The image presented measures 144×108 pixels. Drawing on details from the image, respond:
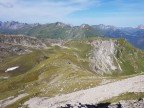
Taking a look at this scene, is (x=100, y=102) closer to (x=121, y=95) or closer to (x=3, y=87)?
(x=121, y=95)

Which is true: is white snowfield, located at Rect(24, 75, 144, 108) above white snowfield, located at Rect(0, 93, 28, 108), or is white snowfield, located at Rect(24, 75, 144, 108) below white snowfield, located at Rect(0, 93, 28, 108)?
above

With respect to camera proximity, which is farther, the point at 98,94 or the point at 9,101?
the point at 9,101

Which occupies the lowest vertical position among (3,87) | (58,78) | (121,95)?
(3,87)

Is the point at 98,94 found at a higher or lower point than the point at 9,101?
higher

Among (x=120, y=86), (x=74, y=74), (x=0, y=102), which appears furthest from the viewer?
(x=74, y=74)

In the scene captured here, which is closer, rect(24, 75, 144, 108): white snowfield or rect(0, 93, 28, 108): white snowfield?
rect(24, 75, 144, 108): white snowfield

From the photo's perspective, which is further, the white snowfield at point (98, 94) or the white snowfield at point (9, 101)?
the white snowfield at point (9, 101)

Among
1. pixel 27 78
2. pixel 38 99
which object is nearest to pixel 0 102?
pixel 38 99

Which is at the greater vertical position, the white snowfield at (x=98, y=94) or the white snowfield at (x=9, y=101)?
the white snowfield at (x=98, y=94)
